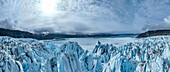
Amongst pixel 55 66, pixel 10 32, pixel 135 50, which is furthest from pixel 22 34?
pixel 55 66

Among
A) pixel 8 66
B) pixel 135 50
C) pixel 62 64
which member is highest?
pixel 62 64

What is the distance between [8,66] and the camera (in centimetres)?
430

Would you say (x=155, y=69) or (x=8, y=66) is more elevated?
(x=8, y=66)

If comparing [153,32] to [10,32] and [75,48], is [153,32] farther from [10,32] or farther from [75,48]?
[10,32]

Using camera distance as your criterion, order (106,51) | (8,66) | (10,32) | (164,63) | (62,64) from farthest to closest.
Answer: (10,32), (106,51), (164,63), (8,66), (62,64)

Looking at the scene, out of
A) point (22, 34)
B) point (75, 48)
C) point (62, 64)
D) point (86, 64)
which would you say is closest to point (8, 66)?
point (62, 64)

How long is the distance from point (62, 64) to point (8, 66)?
8.70ft

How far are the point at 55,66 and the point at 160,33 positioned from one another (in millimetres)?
36501

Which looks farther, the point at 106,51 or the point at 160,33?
the point at 160,33

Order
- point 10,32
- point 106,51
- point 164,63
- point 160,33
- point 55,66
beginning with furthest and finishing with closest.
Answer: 1. point 160,33
2. point 10,32
3. point 106,51
4. point 164,63
5. point 55,66

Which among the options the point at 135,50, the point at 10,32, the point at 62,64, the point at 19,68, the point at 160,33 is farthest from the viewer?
the point at 160,33

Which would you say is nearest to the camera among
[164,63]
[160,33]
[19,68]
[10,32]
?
[19,68]

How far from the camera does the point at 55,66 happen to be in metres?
3.46

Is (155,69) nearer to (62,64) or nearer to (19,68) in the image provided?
(62,64)
